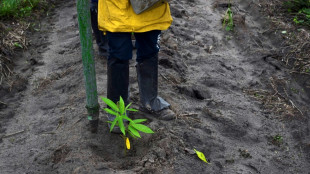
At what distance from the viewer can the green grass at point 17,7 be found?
4422 mm

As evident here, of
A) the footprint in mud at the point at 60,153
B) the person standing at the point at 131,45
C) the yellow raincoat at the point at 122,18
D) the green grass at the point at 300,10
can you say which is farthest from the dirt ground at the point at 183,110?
the yellow raincoat at the point at 122,18

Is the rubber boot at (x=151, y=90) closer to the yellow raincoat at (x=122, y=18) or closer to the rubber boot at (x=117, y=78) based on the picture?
the rubber boot at (x=117, y=78)

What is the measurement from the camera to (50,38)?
420cm

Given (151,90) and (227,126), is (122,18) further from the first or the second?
(227,126)

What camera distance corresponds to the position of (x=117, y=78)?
223 centimetres

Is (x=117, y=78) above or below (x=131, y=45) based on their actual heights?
below

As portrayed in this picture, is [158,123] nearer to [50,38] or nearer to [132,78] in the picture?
[132,78]

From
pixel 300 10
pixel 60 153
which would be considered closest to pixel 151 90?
pixel 60 153

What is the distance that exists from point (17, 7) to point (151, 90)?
306 cm

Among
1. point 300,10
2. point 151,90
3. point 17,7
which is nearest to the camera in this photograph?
point 151,90

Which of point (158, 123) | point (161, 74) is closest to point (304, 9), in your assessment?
point (161, 74)

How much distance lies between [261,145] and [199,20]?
2429 mm

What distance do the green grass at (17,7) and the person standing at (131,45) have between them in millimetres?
2800

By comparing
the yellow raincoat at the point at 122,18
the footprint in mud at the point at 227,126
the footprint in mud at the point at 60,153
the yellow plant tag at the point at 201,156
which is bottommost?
the footprint in mud at the point at 227,126
